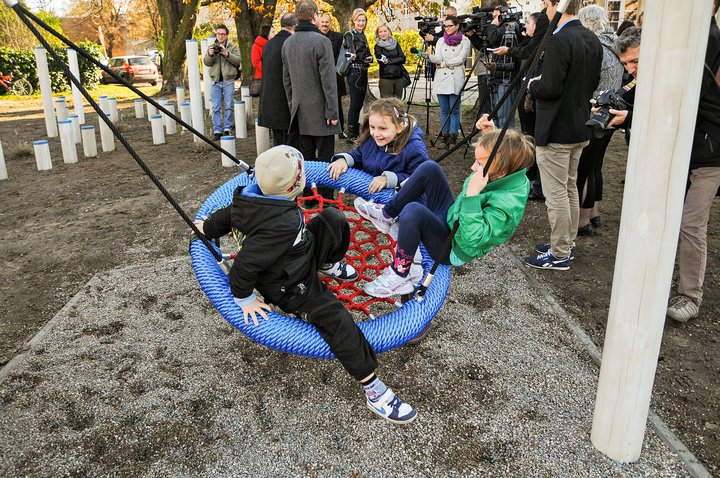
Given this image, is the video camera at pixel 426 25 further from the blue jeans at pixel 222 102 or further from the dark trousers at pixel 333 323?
the dark trousers at pixel 333 323

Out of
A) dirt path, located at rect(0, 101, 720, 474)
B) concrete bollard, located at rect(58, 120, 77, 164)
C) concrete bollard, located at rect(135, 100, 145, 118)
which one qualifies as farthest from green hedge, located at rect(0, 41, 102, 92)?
concrete bollard, located at rect(58, 120, 77, 164)

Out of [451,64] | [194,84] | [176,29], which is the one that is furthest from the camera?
[176,29]

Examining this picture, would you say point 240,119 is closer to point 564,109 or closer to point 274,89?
point 274,89

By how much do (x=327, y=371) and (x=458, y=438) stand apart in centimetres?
78

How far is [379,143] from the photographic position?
3330 mm

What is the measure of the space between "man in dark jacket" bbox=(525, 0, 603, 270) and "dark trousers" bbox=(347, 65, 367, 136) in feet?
13.2

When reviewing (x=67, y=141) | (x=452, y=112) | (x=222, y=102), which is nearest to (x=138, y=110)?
(x=222, y=102)

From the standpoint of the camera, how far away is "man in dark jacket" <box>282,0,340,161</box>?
4660 millimetres

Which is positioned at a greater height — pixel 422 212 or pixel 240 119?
pixel 422 212

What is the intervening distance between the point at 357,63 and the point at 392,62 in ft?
1.78

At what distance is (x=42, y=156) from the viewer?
7.10 metres

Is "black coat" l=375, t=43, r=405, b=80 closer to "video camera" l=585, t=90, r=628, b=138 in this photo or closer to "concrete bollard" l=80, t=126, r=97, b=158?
"concrete bollard" l=80, t=126, r=97, b=158

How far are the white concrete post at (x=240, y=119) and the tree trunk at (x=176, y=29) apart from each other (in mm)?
6984

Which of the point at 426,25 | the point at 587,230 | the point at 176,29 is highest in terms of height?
the point at 176,29
